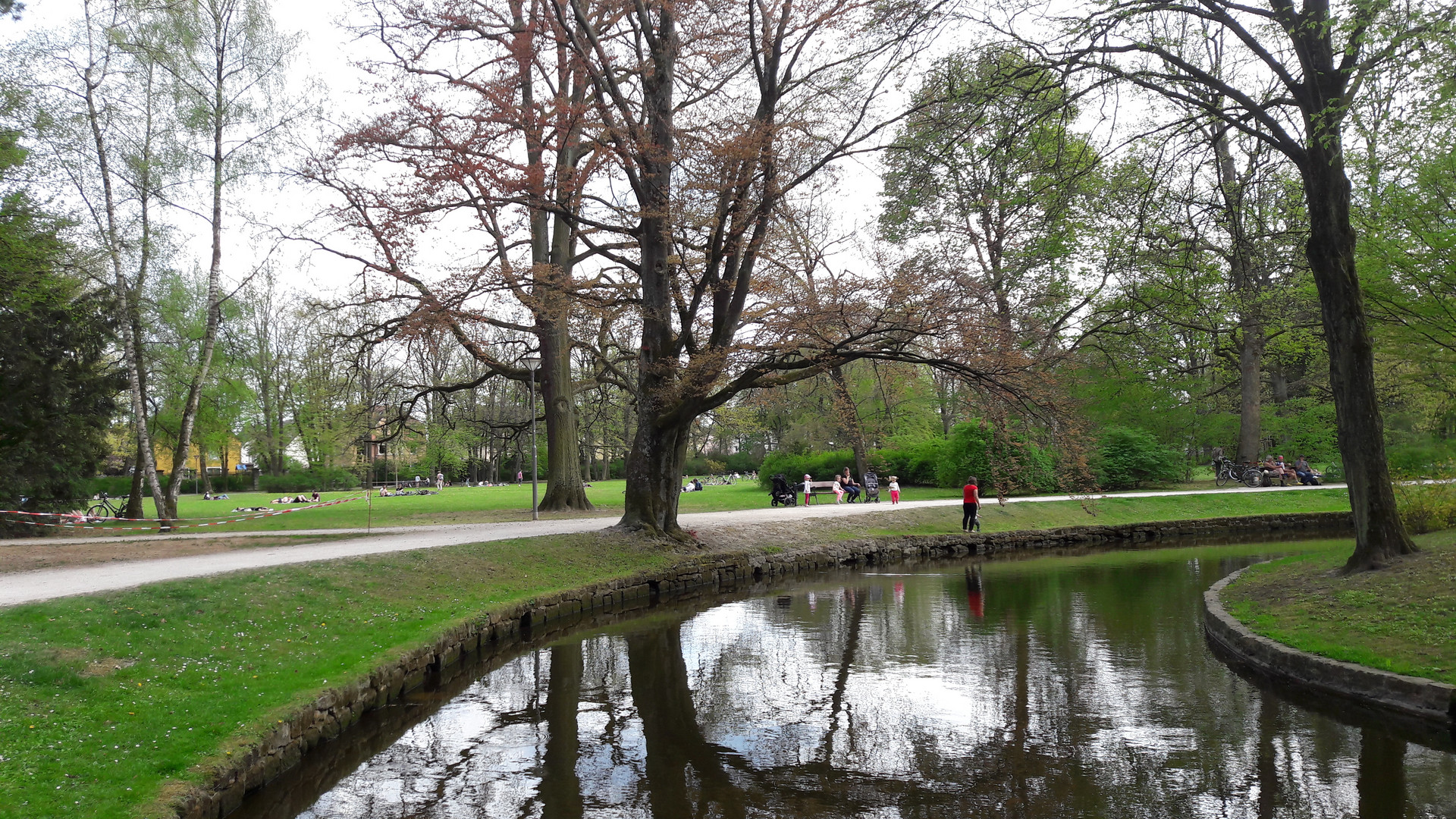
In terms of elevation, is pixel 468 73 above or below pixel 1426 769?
above

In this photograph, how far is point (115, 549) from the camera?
1491 centimetres

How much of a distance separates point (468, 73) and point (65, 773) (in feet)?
52.9

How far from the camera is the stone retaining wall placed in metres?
6.38

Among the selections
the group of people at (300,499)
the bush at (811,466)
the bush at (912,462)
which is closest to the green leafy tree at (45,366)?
the group of people at (300,499)

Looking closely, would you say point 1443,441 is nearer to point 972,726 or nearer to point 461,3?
point 972,726

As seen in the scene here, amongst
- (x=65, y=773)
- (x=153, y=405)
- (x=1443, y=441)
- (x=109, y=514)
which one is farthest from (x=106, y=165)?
(x=1443, y=441)

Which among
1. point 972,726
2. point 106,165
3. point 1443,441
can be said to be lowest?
point 972,726

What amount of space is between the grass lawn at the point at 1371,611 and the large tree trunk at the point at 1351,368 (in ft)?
1.55

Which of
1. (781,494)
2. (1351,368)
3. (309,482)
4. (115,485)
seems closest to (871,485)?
(781,494)

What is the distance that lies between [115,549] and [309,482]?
131 ft

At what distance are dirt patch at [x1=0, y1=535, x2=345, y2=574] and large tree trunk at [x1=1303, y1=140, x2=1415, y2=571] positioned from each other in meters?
17.5

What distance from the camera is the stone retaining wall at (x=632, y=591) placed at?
6.38 m

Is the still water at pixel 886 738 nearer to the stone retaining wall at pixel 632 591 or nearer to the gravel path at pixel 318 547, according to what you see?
the stone retaining wall at pixel 632 591

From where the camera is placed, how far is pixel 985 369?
46.2 feet
